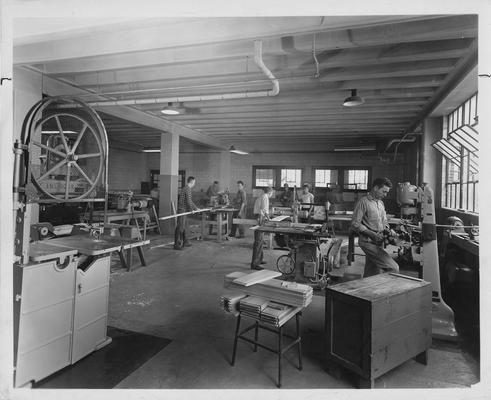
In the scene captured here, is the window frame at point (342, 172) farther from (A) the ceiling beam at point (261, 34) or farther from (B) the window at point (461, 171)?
(A) the ceiling beam at point (261, 34)

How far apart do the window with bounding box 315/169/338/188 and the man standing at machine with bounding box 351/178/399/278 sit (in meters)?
7.51

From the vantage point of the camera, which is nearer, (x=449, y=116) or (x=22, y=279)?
(x=22, y=279)

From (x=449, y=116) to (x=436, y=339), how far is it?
14.7ft

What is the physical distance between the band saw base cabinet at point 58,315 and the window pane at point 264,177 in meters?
9.37

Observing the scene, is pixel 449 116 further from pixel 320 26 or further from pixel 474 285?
pixel 320 26

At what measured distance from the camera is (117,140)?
1089 cm

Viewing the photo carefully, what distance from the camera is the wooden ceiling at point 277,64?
9.49ft

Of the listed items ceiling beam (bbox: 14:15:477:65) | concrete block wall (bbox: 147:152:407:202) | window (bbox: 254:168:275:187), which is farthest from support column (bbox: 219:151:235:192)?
ceiling beam (bbox: 14:15:477:65)

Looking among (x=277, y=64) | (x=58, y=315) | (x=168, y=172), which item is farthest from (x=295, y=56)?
(x=168, y=172)

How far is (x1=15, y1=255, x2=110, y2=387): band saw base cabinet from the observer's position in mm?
1839

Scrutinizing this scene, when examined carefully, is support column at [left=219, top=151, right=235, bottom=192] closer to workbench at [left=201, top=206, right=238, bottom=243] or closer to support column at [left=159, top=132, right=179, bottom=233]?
workbench at [left=201, top=206, right=238, bottom=243]

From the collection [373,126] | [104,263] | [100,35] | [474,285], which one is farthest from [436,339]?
[373,126]

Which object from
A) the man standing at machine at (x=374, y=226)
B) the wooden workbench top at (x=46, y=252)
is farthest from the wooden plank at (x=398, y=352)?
the wooden workbench top at (x=46, y=252)

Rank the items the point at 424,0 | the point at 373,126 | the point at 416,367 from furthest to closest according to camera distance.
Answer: the point at 373,126 → the point at 416,367 → the point at 424,0
